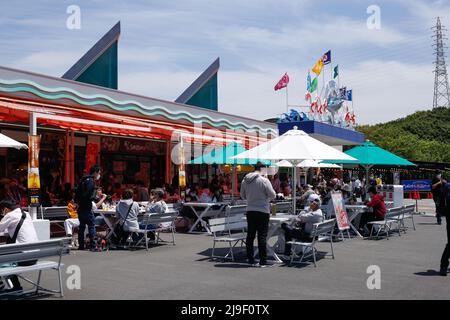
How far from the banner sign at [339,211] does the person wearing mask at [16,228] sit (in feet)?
22.9

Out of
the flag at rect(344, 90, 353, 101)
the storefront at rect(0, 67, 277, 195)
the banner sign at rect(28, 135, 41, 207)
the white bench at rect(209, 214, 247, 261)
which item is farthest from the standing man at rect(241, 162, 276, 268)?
the flag at rect(344, 90, 353, 101)

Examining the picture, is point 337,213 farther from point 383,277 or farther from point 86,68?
point 86,68

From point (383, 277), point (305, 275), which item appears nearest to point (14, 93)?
point (305, 275)

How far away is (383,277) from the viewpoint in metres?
7.49

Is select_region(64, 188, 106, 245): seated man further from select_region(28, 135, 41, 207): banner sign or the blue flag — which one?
the blue flag

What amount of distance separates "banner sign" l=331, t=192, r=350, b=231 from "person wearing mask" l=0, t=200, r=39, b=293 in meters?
6.99

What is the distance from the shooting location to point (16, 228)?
6.34 m

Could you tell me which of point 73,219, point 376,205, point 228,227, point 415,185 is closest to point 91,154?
point 73,219

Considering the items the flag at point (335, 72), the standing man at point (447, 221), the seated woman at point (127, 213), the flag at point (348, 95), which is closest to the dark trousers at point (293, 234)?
the standing man at point (447, 221)

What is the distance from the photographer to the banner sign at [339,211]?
37.4ft

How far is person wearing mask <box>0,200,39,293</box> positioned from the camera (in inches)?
250

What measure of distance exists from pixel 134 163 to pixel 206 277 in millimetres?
12583

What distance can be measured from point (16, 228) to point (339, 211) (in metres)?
7.48

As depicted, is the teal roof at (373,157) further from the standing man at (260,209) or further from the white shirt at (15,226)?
the white shirt at (15,226)
